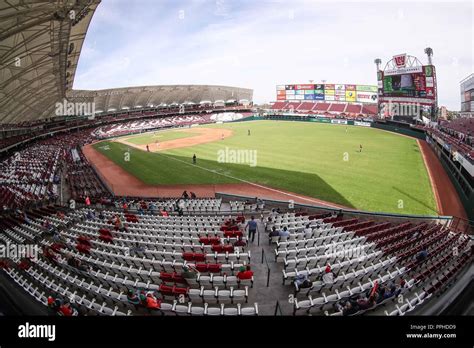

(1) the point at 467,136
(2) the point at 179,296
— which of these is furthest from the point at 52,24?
(1) the point at 467,136

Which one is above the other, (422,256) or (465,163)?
(465,163)

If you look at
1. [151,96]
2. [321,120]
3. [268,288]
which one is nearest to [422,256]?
[268,288]

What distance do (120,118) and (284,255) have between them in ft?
270

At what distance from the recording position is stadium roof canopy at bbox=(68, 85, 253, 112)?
69.5 metres

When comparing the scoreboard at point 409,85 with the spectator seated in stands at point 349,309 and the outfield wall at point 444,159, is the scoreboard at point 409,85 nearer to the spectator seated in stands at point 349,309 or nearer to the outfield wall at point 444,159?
the outfield wall at point 444,159

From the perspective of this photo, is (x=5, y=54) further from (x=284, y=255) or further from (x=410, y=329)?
(x=410, y=329)

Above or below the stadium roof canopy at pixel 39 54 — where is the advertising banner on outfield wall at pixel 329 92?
above

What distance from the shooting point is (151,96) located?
83.7m

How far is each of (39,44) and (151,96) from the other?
6285 cm

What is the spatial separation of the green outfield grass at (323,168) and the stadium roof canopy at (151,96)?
3045 centimetres

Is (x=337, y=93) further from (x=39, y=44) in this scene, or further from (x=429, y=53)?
(x=39, y=44)

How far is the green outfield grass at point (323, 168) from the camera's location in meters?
21.1

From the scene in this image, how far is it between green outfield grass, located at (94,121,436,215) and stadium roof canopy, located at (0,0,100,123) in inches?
515

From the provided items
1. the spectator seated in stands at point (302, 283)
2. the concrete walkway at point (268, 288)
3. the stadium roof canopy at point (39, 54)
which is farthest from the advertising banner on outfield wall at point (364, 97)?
the spectator seated in stands at point (302, 283)
